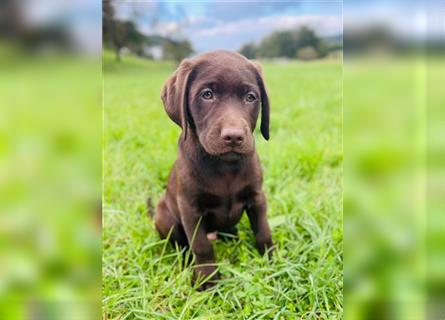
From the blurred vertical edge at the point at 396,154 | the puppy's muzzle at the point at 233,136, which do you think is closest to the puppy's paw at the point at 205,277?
the puppy's muzzle at the point at 233,136

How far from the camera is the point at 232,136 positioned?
5.50 ft

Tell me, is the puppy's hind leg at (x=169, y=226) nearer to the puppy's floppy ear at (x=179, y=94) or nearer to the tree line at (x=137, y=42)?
the puppy's floppy ear at (x=179, y=94)

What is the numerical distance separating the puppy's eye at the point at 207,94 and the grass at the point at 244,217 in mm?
384

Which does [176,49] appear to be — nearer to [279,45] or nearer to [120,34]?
[120,34]

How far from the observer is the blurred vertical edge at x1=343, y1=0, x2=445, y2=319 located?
807 mm

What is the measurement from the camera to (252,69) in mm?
1875

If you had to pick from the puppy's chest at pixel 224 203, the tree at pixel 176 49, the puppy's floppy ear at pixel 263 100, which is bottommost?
the puppy's chest at pixel 224 203

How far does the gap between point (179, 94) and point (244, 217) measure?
3.12 feet

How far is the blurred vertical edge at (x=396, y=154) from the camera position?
81 centimetres

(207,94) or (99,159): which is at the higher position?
(207,94)

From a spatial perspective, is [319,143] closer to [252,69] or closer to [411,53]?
[252,69]

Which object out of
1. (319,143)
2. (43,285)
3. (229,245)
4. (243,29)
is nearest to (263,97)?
(243,29)

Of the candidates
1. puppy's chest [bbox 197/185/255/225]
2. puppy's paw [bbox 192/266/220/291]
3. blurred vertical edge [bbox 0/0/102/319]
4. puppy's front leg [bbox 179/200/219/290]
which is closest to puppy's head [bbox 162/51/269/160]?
puppy's chest [bbox 197/185/255/225]

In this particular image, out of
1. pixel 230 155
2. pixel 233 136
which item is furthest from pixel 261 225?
pixel 233 136
